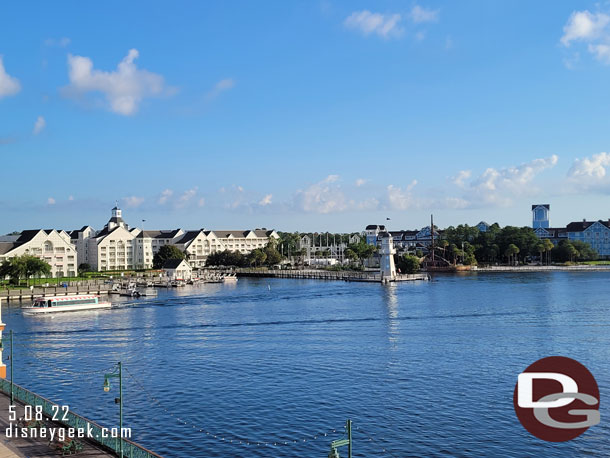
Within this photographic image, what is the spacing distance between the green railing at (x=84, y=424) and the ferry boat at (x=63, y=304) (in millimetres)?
47193

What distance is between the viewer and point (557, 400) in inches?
1175

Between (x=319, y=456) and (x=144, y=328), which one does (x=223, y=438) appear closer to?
(x=319, y=456)

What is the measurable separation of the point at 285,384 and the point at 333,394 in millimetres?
3413

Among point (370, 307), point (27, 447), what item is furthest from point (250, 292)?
point (27, 447)

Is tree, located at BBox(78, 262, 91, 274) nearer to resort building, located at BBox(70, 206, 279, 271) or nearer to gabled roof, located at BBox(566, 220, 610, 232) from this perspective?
resort building, located at BBox(70, 206, 279, 271)

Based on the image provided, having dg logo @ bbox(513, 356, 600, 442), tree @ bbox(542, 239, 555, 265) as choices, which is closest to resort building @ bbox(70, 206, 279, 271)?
tree @ bbox(542, 239, 555, 265)

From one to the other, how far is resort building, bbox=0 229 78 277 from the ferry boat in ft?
150

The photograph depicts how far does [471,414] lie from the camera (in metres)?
28.1

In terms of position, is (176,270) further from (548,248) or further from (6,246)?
(548,248)

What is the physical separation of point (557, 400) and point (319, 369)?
538 inches

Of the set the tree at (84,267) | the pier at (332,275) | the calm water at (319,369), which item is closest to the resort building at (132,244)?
the tree at (84,267)

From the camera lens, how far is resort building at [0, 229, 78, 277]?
11769cm

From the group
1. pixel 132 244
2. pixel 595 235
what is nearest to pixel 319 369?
pixel 132 244

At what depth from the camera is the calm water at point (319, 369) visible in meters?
25.7
